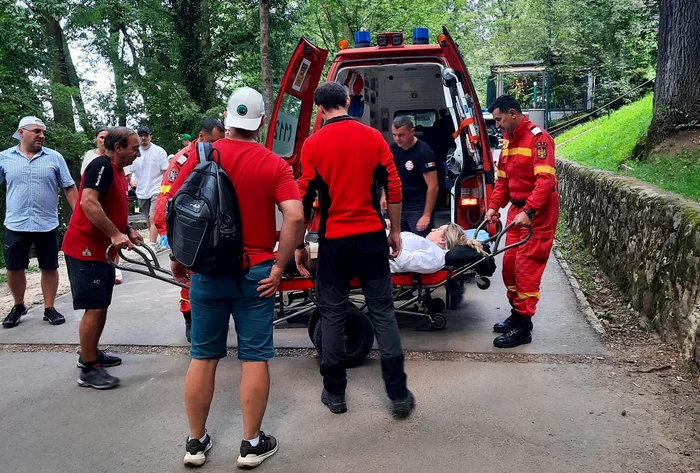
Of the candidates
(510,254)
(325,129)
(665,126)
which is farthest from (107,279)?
(665,126)

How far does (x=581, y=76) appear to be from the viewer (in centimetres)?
2247

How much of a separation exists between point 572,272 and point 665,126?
2.56 m

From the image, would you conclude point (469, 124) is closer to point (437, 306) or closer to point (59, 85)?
point (437, 306)

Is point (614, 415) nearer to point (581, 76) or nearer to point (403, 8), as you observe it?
point (403, 8)

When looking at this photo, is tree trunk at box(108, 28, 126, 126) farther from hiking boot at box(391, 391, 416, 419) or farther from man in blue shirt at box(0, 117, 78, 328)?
hiking boot at box(391, 391, 416, 419)

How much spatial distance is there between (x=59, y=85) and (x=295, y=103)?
11.3 m

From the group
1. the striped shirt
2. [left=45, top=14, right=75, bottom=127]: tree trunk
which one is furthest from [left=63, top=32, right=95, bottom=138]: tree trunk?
the striped shirt

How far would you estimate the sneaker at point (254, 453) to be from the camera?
123 inches

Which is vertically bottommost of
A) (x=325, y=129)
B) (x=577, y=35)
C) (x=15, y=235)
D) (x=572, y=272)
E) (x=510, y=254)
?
(x=572, y=272)

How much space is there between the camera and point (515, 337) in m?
4.83

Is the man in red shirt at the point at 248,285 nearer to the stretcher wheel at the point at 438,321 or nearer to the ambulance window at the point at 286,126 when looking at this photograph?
the stretcher wheel at the point at 438,321

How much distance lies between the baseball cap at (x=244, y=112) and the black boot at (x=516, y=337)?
272 cm

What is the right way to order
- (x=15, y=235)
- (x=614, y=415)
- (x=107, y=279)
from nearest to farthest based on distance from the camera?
(x=614, y=415) → (x=107, y=279) → (x=15, y=235)

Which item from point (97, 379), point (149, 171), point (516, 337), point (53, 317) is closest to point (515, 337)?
point (516, 337)
